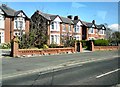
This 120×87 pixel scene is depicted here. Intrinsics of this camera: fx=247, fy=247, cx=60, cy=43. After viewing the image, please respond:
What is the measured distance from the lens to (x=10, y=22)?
4838 cm

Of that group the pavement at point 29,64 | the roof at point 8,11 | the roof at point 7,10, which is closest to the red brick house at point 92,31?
the roof at point 8,11

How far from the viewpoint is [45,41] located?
40.2 metres

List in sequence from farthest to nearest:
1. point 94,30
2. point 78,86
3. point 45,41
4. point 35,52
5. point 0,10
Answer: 1. point 94,30
2. point 0,10
3. point 45,41
4. point 35,52
5. point 78,86

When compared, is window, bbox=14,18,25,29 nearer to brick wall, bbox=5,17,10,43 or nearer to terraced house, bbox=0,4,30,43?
terraced house, bbox=0,4,30,43

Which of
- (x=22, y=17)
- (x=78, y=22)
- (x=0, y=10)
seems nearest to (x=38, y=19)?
(x=22, y=17)

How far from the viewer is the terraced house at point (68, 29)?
57281mm

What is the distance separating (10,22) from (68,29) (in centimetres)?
2051

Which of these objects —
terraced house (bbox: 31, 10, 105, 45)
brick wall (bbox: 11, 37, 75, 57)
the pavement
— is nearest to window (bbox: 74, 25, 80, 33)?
terraced house (bbox: 31, 10, 105, 45)

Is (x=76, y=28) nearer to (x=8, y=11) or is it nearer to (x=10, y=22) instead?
(x=8, y=11)

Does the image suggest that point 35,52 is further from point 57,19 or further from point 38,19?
point 57,19

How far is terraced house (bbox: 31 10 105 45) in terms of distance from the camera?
57281 millimetres

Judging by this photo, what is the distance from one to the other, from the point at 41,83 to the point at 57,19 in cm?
4843

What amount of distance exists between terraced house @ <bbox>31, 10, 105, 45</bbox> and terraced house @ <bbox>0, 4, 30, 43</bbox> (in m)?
5.43

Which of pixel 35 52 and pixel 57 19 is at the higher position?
pixel 57 19
